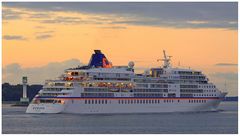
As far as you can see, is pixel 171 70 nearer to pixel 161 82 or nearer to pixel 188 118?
pixel 161 82

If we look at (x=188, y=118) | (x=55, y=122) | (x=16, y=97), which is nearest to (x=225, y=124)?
(x=188, y=118)

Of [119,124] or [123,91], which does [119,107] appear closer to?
[123,91]

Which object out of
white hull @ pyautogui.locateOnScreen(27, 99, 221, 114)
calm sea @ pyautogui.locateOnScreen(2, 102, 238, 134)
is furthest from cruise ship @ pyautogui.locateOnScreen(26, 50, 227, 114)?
calm sea @ pyautogui.locateOnScreen(2, 102, 238, 134)

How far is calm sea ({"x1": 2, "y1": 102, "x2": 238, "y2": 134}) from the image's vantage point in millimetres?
50062

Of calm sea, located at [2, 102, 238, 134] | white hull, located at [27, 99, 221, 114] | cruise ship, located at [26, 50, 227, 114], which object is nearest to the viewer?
calm sea, located at [2, 102, 238, 134]

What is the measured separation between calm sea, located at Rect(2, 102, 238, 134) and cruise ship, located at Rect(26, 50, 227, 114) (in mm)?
1489

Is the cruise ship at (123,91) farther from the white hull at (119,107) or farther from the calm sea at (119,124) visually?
the calm sea at (119,124)

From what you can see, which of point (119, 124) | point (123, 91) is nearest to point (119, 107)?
point (123, 91)

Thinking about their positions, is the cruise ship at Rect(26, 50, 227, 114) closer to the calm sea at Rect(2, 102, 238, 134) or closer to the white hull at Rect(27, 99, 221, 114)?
the white hull at Rect(27, 99, 221, 114)

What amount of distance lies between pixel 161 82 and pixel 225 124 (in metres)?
14.4

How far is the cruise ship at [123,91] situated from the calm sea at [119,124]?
149 centimetres

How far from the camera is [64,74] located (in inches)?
2638

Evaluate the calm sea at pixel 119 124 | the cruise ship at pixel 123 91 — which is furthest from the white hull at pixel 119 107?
the calm sea at pixel 119 124

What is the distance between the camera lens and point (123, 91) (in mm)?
68562
